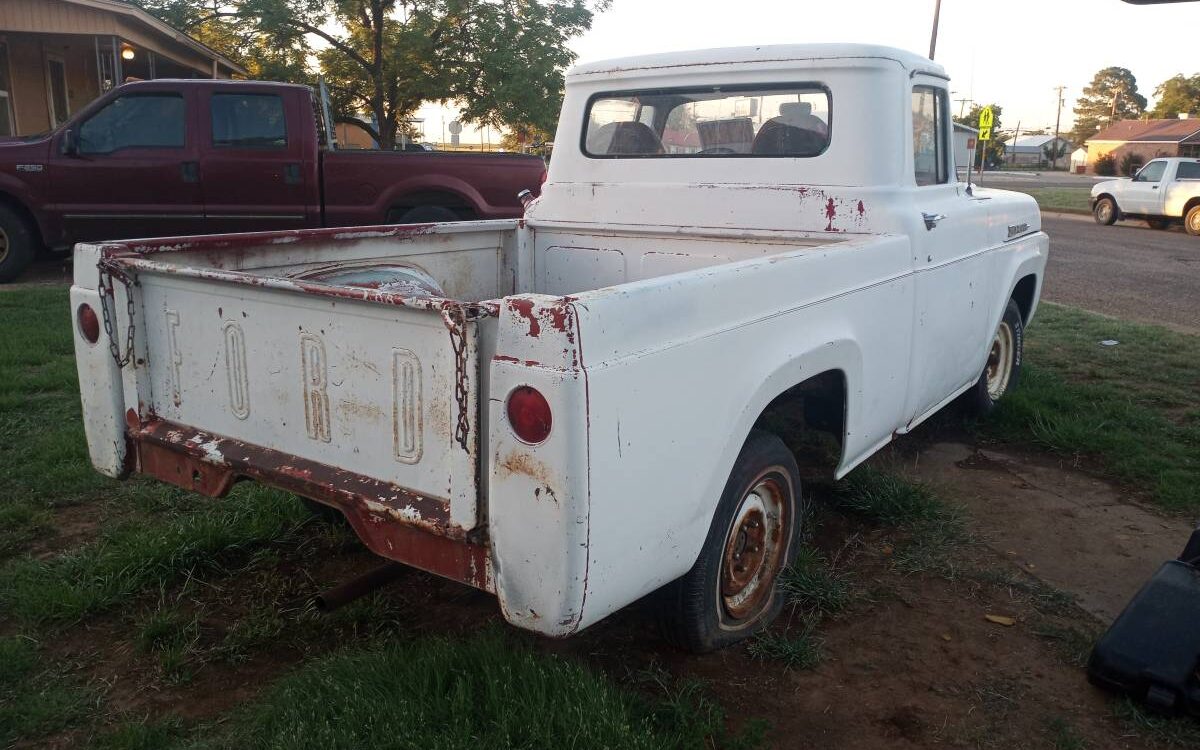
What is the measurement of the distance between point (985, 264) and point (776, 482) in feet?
7.03

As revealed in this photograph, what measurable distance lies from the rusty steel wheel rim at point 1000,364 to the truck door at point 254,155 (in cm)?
638

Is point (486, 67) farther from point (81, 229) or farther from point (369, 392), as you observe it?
point (369, 392)

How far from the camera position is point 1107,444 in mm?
4980

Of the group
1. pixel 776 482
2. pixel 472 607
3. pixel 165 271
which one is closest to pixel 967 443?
pixel 776 482

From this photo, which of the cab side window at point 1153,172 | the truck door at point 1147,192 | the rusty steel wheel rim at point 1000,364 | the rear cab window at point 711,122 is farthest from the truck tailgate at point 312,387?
the cab side window at point 1153,172

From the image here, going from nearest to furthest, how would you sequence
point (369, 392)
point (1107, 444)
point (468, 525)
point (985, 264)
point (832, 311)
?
point (468, 525) → point (369, 392) → point (832, 311) → point (985, 264) → point (1107, 444)

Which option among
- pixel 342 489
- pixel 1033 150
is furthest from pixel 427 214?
pixel 1033 150

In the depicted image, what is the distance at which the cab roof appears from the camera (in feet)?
12.5

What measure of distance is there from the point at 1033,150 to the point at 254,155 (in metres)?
102

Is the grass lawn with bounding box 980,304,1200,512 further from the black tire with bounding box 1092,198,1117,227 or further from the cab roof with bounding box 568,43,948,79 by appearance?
the black tire with bounding box 1092,198,1117,227

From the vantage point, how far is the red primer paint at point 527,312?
2.04 m

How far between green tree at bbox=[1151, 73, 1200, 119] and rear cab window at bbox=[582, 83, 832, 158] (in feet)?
284

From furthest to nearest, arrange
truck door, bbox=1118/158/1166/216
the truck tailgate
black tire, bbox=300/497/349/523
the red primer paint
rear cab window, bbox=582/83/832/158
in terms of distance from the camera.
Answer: truck door, bbox=1118/158/1166/216
rear cab window, bbox=582/83/832/158
black tire, bbox=300/497/349/523
the truck tailgate
the red primer paint

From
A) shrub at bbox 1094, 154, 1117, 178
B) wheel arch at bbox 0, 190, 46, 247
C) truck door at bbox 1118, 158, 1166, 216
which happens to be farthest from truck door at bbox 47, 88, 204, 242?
shrub at bbox 1094, 154, 1117, 178
